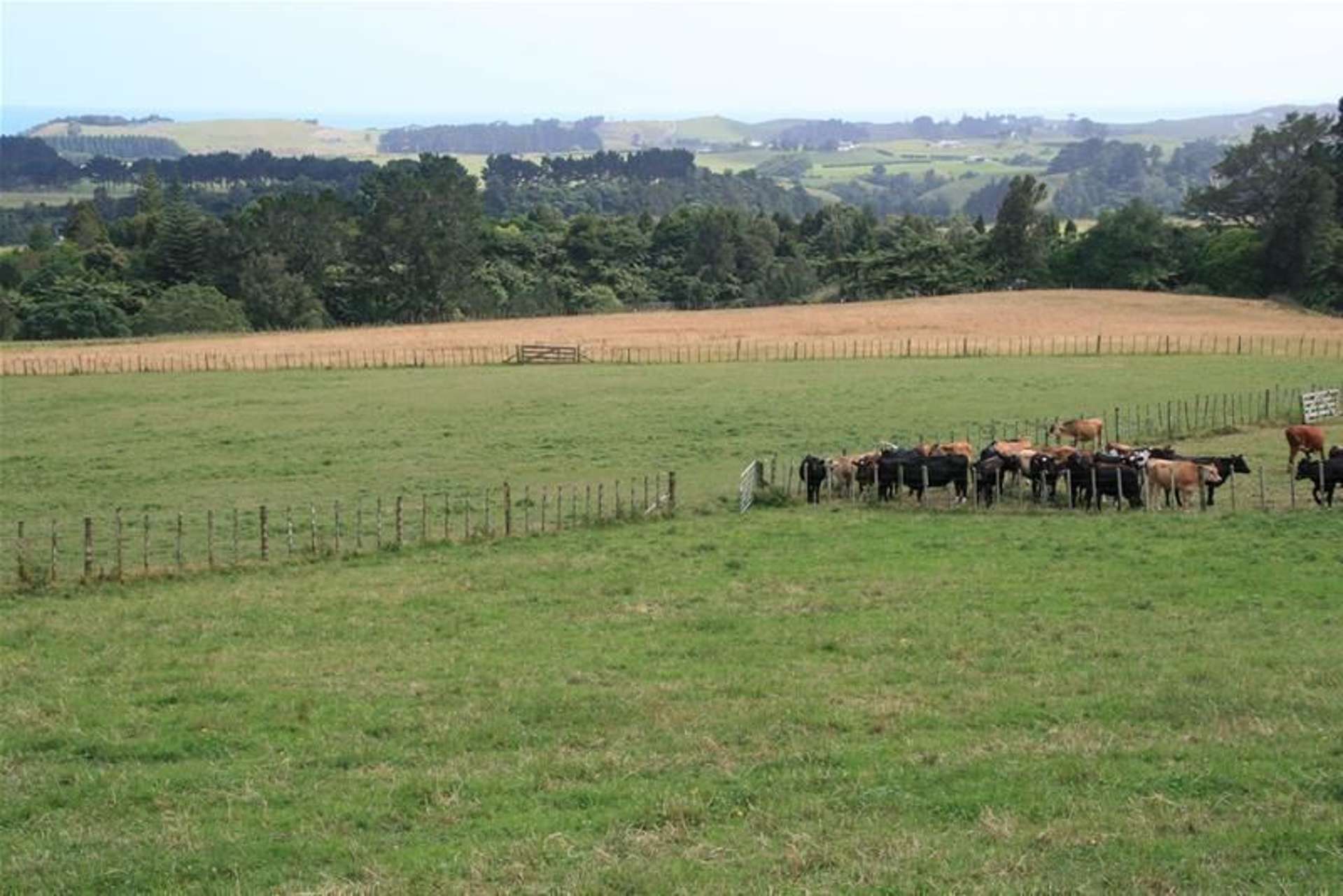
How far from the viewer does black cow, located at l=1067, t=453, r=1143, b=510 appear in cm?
3081

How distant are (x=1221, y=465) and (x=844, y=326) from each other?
51624 millimetres

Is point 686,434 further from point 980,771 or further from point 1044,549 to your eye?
point 980,771

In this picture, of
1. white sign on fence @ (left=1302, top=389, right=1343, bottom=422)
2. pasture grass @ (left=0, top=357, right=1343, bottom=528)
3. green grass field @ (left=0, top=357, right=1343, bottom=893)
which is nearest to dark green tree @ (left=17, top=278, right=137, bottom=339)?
pasture grass @ (left=0, top=357, right=1343, bottom=528)

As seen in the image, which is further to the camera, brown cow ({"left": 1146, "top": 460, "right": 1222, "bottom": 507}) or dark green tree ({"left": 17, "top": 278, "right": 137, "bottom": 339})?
dark green tree ({"left": 17, "top": 278, "right": 137, "bottom": 339})

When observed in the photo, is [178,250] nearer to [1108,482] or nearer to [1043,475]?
[1043,475]

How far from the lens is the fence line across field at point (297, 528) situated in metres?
27.3

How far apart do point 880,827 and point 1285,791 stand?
3.46m

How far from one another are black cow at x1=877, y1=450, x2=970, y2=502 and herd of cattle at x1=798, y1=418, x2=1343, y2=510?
0.6 inches

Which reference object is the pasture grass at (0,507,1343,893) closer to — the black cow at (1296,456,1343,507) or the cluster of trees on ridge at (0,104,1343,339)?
the black cow at (1296,456,1343,507)

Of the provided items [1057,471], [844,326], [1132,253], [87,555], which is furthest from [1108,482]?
[1132,253]

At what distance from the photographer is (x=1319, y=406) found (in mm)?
43250

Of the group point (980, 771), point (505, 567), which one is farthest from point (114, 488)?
point (980, 771)

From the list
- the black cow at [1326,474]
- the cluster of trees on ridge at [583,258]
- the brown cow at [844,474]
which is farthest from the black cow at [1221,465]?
the cluster of trees on ridge at [583,258]

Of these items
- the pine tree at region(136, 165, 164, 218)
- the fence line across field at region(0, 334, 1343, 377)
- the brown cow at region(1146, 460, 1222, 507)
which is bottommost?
the fence line across field at region(0, 334, 1343, 377)
